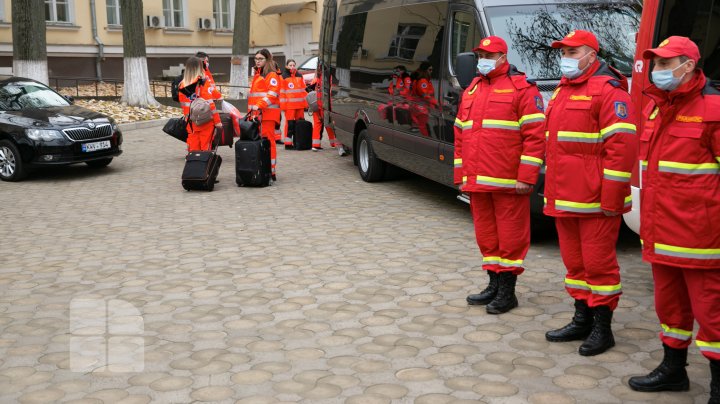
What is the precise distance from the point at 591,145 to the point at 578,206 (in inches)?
14.3

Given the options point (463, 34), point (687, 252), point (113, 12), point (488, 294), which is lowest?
point (488, 294)

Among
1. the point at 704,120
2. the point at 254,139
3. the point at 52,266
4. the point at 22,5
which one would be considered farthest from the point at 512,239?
the point at 22,5

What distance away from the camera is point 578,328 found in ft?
17.1

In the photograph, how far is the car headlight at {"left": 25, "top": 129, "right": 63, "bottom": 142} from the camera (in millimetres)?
12609

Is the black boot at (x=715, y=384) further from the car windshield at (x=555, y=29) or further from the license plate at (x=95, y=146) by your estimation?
the license plate at (x=95, y=146)

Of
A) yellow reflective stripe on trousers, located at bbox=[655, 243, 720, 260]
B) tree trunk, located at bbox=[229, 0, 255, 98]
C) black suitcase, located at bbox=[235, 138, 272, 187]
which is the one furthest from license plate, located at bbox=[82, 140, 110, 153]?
tree trunk, located at bbox=[229, 0, 255, 98]

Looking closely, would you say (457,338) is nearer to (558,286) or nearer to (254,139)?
(558,286)

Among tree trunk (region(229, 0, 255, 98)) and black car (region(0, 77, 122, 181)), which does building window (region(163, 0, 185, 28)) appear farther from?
black car (region(0, 77, 122, 181))

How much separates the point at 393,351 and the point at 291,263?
2.48m

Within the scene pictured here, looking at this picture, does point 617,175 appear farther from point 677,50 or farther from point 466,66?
point 466,66

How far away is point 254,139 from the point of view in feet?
38.2

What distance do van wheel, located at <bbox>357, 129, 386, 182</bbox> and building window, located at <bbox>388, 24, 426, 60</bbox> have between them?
5.33 ft

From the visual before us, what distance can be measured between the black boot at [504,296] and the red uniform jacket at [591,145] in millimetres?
891

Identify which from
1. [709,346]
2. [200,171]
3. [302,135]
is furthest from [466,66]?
[302,135]
